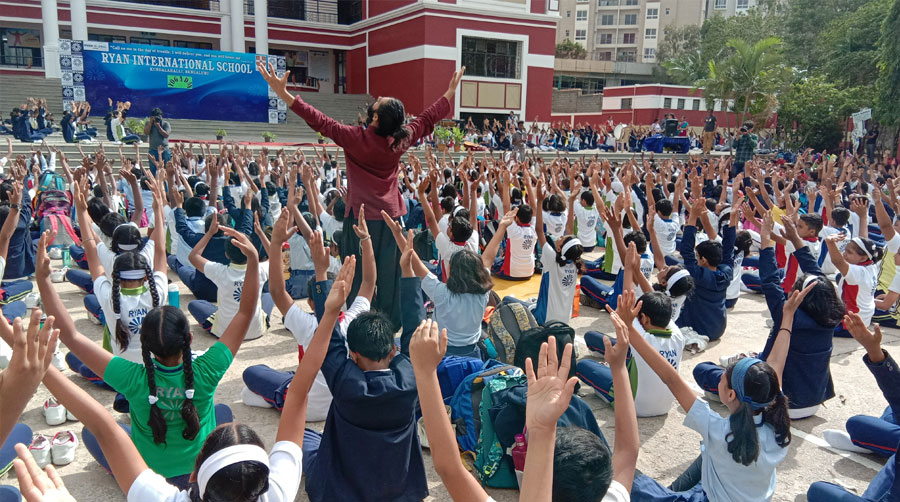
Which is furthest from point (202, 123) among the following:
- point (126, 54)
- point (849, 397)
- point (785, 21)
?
point (785, 21)

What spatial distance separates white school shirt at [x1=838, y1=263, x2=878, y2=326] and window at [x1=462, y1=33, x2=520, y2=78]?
24140 millimetres

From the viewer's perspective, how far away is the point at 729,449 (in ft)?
8.38

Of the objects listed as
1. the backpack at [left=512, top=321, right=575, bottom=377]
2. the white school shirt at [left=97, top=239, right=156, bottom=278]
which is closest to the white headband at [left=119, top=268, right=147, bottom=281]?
the white school shirt at [left=97, top=239, right=156, bottom=278]

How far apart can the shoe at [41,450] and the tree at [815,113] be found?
27.2m

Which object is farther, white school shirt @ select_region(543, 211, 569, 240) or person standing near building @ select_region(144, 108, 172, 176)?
person standing near building @ select_region(144, 108, 172, 176)

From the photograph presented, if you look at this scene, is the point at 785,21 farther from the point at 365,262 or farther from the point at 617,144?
the point at 365,262

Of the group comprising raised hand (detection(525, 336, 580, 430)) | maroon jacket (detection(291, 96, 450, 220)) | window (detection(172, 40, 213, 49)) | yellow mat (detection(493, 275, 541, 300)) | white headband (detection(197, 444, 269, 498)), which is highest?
window (detection(172, 40, 213, 49))

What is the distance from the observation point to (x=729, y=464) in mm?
2617

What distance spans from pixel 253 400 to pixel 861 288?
17.4ft

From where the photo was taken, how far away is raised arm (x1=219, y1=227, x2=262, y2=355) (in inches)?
108

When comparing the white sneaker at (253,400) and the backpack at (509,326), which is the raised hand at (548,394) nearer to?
the backpack at (509,326)

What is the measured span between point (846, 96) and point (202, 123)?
24.4 meters

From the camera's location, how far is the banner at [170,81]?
21.6 meters

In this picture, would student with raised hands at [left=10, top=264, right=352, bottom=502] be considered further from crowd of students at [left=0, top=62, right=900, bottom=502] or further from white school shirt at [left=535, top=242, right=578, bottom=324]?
white school shirt at [left=535, top=242, right=578, bottom=324]
